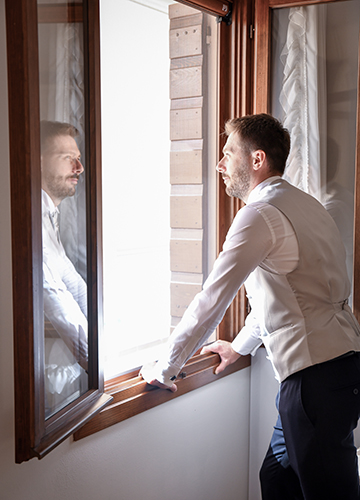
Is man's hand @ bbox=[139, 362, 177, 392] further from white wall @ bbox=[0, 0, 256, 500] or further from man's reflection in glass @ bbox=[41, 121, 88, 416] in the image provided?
man's reflection in glass @ bbox=[41, 121, 88, 416]

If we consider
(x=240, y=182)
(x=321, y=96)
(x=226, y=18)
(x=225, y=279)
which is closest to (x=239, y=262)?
(x=225, y=279)

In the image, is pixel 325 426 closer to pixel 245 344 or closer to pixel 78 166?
pixel 245 344

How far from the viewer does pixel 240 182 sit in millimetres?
1765

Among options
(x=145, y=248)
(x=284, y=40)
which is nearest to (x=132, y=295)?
(x=145, y=248)

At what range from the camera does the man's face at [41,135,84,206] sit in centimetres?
118

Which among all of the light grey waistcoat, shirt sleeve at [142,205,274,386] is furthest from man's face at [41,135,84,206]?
the light grey waistcoat

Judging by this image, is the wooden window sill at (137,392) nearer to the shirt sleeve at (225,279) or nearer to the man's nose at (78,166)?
the shirt sleeve at (225,279)

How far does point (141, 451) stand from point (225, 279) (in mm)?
716

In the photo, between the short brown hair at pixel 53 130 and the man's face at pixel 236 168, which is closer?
the short brown hair at pixel 53 130

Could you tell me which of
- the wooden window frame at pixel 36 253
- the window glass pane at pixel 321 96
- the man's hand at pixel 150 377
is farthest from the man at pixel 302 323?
the window glass pane at pixel 321 96

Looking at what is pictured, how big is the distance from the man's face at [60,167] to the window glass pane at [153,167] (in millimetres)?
949

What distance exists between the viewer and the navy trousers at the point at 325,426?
1.47 metres

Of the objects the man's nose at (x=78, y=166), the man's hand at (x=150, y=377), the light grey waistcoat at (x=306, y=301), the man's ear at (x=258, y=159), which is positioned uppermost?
the man's ear at (x=258, y=159)

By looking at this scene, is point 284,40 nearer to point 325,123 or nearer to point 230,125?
point 325,123
